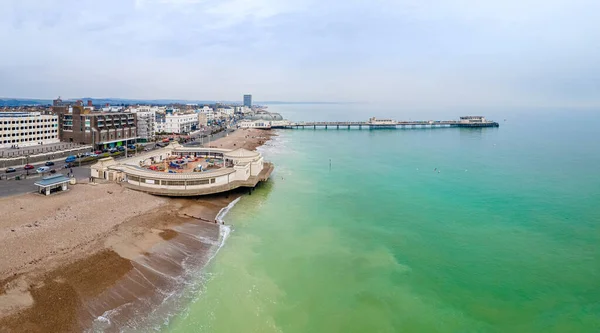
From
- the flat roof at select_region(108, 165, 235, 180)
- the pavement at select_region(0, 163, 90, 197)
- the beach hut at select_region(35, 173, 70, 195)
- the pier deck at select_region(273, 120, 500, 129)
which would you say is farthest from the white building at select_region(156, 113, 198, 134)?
the beach hut at select_region(35, 173, 70, 195)

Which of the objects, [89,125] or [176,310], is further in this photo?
[89,125]

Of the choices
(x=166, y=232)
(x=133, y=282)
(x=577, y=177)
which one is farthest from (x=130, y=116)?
(x=577, y=177)

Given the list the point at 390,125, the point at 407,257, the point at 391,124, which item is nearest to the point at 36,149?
the point at 407,257

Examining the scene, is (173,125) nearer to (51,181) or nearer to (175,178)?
(175,178)

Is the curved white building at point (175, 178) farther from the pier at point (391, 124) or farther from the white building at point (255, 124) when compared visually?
the pier at point (391, 124)

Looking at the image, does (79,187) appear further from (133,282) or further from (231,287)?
(231,287)

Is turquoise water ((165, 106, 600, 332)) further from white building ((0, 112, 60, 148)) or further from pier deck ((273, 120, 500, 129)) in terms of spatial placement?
pier deck ((273, 120, 500, 129))
